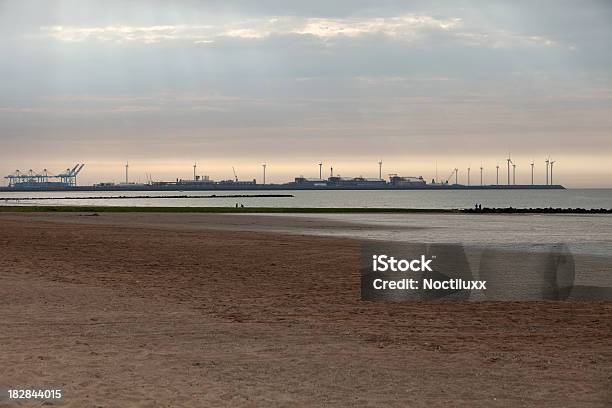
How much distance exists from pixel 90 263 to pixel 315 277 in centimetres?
799

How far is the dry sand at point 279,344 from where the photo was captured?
942 cm

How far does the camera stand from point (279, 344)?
12.3 metres

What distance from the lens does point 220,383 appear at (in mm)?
9805

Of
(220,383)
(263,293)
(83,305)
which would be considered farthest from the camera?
(263,293)

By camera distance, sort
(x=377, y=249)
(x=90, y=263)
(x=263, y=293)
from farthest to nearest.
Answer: (x=377, y=249) < (x=90, y=263) < (x=263, y=293)

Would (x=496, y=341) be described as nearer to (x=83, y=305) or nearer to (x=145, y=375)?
(x=145, y=375)

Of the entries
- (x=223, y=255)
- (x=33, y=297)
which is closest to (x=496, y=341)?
(x=33, y=297)

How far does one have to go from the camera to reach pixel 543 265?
85.5ft

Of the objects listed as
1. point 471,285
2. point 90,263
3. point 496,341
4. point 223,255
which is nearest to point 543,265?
point 471,285

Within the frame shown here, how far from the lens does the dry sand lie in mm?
9422

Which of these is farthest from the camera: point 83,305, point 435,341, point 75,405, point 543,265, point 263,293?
point 543,265

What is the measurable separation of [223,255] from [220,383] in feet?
58.4

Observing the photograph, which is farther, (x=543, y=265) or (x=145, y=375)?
(x=543, y=265)

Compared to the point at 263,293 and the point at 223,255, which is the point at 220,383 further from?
the point at 223,255
